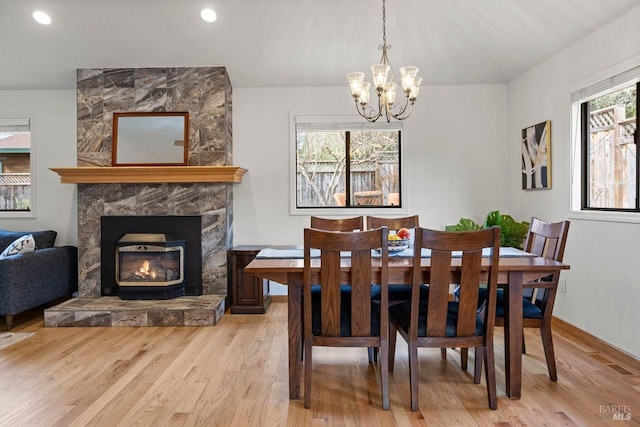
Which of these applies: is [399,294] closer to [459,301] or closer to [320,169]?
[459,301]

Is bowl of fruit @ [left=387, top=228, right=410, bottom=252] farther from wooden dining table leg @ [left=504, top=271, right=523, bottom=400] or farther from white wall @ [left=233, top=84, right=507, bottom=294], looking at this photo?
white wall @ [left=233, top=84, right=507, bottom=294]

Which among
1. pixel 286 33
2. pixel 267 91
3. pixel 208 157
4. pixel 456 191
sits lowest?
pixel 456 191

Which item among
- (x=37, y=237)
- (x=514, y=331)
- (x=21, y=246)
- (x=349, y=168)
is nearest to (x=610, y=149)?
(x=514, y=331)

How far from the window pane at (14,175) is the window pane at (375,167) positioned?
150 inches

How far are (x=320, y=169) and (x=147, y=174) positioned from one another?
187cm

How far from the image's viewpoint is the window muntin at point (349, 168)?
191 inches

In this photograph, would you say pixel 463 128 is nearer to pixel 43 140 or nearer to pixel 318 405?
pixel 318 405

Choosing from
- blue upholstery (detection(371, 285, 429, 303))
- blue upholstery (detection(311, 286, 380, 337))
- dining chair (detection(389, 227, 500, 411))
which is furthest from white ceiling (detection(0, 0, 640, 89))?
blue upholstery (detection(311, 286, 380, 337))

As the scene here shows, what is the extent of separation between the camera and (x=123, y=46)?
4117 millimetres

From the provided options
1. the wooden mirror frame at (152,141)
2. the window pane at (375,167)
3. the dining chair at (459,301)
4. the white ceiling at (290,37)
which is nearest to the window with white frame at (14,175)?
the white ceiling at (290,37)

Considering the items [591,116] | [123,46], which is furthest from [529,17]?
[123,46]

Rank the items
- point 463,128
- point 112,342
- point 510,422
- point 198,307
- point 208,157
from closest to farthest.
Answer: point 510,422, point 112,342, point 198,307, point 208,157, point 463,128

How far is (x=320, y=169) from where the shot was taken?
488 centimetres

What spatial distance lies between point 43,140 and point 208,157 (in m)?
2.07
